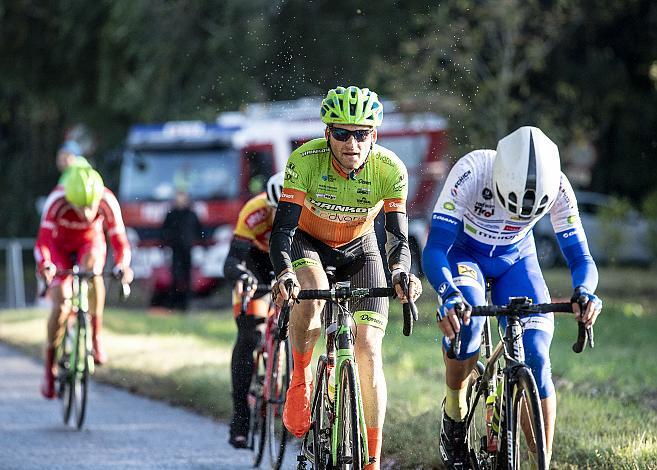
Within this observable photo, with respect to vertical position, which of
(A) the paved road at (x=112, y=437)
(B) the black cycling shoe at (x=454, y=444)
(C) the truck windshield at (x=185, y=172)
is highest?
(C) the truck windshield at (x=185, y=172)

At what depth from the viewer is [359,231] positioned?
278 inches

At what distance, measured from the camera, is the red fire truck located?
22.2m

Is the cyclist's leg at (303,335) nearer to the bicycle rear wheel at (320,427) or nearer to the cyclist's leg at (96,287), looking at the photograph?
the bicycle rear wheel at (320,427)

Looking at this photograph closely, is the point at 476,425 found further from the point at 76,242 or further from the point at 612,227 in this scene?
the point at 612,227

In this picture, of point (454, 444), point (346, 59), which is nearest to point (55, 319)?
point (454, 444)

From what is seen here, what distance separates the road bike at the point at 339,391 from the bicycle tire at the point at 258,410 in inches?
58.3

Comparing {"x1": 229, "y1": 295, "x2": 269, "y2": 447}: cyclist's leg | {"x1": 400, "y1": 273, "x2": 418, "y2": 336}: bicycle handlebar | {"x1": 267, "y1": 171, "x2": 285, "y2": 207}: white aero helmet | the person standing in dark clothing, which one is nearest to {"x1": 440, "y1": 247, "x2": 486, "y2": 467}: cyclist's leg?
{"x1": 400, "y1": 273, "x2": 418, "y2": 336}: bicycle handlebar

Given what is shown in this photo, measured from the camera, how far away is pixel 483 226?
22.0 feet

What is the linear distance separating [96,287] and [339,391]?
479 cm

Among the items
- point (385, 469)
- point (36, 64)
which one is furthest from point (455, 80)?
point (385, 469)

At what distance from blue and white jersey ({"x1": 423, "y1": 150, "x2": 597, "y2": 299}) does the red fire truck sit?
15.2 m

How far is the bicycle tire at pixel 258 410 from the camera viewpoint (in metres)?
8.32

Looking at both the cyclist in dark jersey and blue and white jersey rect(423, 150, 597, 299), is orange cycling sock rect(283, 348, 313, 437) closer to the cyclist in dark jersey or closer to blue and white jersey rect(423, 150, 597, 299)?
Result: the cyclist in dark jersey

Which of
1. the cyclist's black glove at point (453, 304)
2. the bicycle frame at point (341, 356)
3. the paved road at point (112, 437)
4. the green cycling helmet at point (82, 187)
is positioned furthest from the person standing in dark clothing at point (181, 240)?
the cyclist's black glove at point (453, 304)
